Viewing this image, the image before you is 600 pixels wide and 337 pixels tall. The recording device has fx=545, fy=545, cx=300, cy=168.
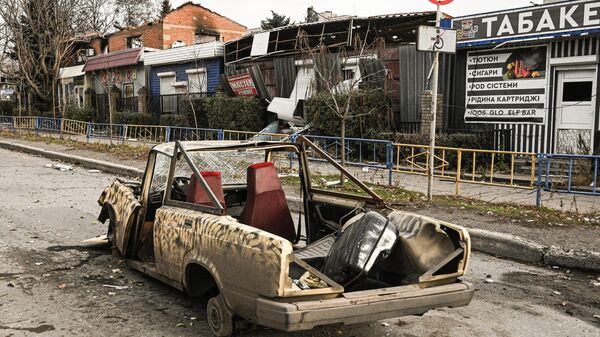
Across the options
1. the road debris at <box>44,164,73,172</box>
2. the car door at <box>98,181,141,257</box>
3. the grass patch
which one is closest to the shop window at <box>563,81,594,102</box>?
the car door at <box>98,181,141,257</box>

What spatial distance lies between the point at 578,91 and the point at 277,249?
12289mm

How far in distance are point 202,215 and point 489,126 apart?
12.2 metres

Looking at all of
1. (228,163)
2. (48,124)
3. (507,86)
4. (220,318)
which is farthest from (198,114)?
(220,318)

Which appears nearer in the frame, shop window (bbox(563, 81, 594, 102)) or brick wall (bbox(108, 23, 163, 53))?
shop window (bbox(563, 81, 594, 102))

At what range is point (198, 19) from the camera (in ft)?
124

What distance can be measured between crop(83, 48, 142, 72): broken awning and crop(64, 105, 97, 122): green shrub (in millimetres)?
2725

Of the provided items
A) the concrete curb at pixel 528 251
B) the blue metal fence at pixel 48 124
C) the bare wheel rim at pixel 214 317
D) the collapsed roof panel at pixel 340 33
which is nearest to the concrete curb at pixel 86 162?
the blue metal fence at pixel 48 124

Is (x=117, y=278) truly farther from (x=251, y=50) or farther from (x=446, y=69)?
(x=251, y=50)

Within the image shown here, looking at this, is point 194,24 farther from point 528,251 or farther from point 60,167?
point 528,251

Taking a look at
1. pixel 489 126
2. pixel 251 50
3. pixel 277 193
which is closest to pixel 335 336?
pixel 277 193

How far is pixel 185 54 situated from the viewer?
87.5 feet

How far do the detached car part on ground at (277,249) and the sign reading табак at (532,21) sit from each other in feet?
33.0

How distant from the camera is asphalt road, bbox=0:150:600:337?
14.0 feet

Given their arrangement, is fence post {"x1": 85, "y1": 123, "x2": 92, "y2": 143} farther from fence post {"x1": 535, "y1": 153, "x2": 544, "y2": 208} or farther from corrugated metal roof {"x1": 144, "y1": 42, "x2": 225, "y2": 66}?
fence post {"x1": 535, "y1": 153, "x2": 544, "y2": 208}
